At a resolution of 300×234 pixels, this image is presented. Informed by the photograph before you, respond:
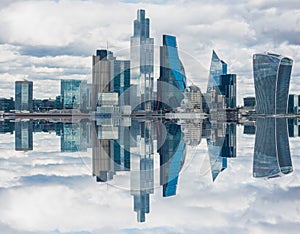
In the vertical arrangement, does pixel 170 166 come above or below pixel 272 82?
below

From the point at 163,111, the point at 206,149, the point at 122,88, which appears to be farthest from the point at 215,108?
the point at 206,149

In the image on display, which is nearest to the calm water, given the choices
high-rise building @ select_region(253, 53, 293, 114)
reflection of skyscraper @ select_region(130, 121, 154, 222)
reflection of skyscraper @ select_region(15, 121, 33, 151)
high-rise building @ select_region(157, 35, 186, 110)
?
reflection of skyscraper @ select_region(130, 121, 154, 222)

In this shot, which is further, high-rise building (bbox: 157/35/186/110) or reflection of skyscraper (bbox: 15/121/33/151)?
high-rise building (bbox: 157/35/186/110)

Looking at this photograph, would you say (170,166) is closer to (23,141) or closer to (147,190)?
(147,190)

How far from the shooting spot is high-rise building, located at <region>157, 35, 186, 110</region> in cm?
6384

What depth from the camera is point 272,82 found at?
8575cm

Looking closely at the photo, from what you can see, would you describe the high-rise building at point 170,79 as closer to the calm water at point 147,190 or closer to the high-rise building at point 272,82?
the high-rise building at point 272,82

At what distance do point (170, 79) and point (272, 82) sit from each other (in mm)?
24197

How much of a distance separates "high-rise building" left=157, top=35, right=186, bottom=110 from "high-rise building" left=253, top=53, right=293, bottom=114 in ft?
62.3

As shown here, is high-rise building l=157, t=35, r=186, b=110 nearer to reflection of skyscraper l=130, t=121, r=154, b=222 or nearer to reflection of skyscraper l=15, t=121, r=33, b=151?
reflection of skyscraper l=15, t=121, r=33, b=151

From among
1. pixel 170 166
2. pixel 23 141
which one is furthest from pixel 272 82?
pixel 170 166

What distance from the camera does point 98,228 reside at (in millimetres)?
5238

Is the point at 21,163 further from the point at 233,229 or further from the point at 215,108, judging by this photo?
the point at 215,108

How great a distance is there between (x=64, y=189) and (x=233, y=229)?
124 inches
